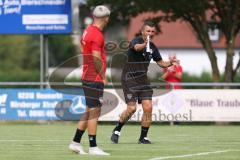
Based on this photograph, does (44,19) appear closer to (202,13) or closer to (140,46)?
(202,13)

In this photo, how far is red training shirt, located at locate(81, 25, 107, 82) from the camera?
1252 centimetres

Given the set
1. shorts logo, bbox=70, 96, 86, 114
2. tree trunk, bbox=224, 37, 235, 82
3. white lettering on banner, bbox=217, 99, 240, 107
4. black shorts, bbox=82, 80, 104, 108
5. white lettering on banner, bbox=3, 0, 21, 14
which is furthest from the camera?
tree trunk, bbox=224, 37, 235, 82

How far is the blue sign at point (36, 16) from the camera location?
25703mm

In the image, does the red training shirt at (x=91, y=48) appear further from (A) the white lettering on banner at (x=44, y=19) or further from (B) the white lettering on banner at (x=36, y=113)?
(A) the white lettering on banner at (x=44, y=19)

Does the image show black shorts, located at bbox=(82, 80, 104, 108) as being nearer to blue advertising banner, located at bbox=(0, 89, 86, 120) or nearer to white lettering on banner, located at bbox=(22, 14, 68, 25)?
blue advertising banner, located at bbox=(0, 89, 86, 120)

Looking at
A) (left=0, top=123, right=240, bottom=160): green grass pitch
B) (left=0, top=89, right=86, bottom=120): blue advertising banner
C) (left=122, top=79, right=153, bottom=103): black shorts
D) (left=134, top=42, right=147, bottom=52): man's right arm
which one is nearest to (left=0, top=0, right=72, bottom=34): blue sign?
(left=0, top=89, right=86, bottom=120): blue advertising banner

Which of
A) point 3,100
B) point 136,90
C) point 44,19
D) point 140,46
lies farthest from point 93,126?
point 44,19

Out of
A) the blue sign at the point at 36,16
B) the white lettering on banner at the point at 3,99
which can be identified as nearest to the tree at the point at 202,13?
the blue sign at the point at 36,16

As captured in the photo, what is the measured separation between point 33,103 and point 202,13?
6.79 meters

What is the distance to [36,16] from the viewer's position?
25.7m

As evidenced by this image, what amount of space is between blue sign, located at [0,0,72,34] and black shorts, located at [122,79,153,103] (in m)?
10.6

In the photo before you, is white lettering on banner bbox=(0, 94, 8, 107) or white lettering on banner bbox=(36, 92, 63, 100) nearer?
white lettering on banner bbox=(36, 92, 63, 100)

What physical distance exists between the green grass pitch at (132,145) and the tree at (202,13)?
7451 millimetres

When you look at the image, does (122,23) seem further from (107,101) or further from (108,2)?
(107,101)
